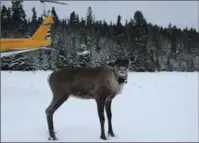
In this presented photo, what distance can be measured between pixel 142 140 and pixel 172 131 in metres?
1.01

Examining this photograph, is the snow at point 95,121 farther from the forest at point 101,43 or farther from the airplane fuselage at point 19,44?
the forest at point 101,43

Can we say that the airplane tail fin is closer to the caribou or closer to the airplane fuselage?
the airplane fuselage

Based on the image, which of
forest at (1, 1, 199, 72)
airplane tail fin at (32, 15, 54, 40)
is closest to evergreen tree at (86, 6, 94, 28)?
forest at (1, 1, 199, 72)

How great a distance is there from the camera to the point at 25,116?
30.8ft

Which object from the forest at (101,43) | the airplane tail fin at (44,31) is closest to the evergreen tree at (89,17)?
the forest at (101,43)

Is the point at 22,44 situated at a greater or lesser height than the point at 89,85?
lesser

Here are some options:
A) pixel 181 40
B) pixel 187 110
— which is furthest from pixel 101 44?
pixel 187 110

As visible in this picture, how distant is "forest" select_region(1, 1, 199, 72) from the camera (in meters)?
52.1

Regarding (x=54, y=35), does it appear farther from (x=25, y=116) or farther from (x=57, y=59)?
(x=25, y=116)

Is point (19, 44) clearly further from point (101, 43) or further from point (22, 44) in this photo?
point (101, 43)

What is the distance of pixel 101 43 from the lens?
82.6 meters

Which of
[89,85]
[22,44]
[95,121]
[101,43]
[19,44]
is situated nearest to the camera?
[89,85]

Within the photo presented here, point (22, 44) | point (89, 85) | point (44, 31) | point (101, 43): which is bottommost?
point (101, 43)

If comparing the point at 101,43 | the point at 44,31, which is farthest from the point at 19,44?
the point at 101,43
